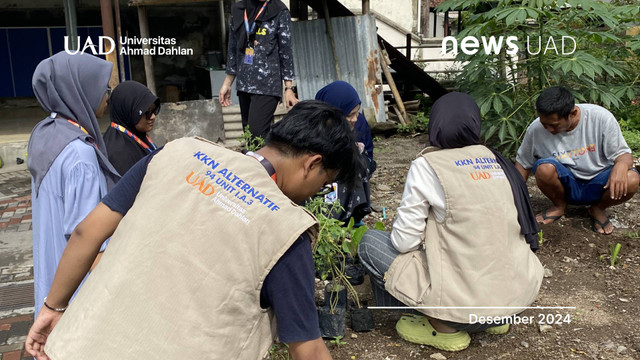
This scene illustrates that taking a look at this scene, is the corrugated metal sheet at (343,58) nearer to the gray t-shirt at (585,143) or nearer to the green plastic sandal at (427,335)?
the gray t-shirt at (585,143)

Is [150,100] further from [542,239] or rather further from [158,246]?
[542,239]

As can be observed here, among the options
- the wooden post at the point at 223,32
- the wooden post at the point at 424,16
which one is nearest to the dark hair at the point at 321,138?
the wooden post at the point at 223,32

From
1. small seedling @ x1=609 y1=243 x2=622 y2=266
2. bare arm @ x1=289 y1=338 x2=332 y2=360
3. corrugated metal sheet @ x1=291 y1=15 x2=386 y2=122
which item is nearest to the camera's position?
bare arm @ x1=289 y1=338 x2=332 y2=360

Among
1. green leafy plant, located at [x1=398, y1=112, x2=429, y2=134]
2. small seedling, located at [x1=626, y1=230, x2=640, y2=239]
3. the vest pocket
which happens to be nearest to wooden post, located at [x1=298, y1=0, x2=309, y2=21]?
green leafy plant, located at [x1=398, y1=112, x2=429, y2=134]

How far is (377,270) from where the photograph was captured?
292cm

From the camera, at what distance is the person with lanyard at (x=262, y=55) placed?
14.5 ft

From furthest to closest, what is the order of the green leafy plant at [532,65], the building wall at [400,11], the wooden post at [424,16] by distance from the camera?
1. the wooden post at [424,16]
2. the building wall at [400,11]
3. the green leafy plant at [532,65]

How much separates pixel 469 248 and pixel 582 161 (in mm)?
2202

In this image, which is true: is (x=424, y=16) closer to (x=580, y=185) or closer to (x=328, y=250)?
(x=580, y=185)

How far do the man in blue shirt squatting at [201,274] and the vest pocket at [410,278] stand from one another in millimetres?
1401

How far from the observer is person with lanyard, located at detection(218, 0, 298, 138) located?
443 cm

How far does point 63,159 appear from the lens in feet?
6.74

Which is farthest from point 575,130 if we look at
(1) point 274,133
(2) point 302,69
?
(2) point 302,69

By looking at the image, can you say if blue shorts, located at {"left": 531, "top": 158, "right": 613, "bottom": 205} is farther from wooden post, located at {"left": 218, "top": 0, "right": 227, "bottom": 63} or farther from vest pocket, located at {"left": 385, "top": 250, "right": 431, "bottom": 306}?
wooden post, located at {"left": 218, "top": 0, "right": 227, "bottom": 63}
